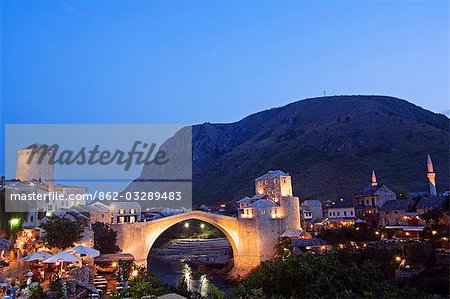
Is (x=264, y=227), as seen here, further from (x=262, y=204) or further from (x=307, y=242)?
(x=307, y=242)

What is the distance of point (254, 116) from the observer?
134 metres

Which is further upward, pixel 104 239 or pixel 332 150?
pixel 332 150

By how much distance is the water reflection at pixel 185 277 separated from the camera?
29562 millimetres

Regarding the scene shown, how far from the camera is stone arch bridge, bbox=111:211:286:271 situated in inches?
1214

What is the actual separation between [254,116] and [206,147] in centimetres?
2196

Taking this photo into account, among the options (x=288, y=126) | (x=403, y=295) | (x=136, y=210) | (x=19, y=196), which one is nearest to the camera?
(x=403, y=295)

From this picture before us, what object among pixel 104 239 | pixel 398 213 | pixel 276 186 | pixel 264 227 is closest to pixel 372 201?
pixel 398 213

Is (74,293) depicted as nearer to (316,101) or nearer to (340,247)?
(340,247)

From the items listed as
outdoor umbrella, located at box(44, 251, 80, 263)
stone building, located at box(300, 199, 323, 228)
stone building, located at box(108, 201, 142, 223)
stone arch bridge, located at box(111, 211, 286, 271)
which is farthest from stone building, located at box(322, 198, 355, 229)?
outdoor umbrella, located at box(44, 251, 80, 263)

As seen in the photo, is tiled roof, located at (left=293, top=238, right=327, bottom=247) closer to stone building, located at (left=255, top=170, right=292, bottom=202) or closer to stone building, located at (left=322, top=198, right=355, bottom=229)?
stone building, located at (left=255, top=170, right=292, bottom=202)

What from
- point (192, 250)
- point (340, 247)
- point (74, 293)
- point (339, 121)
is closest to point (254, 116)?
point (339, 121)

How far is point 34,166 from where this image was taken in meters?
35.1

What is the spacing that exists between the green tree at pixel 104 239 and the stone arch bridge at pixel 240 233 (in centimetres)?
256

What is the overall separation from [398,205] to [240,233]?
1415 centimetres
